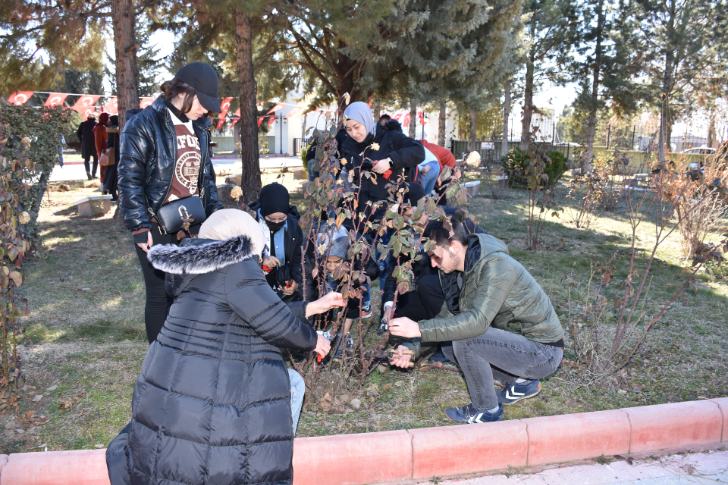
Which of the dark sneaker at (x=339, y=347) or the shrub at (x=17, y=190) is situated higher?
the shrub at (x=17, y=190)

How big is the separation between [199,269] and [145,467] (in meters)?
0.65

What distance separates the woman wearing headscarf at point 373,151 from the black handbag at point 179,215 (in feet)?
3.82

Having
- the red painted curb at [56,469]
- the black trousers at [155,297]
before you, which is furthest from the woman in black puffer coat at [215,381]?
the black trousers at [155,297]

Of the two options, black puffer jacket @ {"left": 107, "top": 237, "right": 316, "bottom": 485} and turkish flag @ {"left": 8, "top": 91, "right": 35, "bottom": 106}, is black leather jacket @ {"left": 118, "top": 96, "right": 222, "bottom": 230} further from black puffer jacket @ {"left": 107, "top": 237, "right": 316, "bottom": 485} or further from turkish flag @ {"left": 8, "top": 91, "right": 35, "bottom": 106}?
turkish flag @ {"left": 8, "top": 91, "right": 35, "bottom": 106}

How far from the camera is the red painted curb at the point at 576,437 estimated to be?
118 inches

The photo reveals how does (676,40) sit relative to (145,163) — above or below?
above

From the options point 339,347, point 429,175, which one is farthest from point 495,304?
point 429,175

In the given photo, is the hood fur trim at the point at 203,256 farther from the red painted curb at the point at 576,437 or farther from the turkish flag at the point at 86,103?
the turkish flag at the point at 86,103

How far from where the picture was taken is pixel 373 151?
13.8 ft

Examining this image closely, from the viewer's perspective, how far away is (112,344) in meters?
4.20

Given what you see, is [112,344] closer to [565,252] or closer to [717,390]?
[717,390]

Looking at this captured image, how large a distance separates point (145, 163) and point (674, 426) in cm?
289

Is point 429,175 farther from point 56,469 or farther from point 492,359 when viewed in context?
point 56,469

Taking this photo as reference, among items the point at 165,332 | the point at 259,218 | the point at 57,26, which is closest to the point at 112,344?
the point at 259,218
